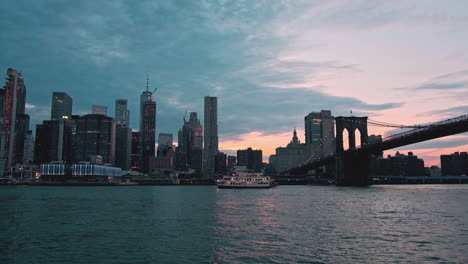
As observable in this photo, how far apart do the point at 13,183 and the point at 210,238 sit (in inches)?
7817

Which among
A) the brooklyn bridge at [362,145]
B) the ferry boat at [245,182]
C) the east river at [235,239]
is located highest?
the brooklyn bridge at [362,145]

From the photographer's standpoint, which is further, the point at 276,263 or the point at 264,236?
the point at 264,236

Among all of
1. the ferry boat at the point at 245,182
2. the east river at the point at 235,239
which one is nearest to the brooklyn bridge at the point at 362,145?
the ferry boat at the point at 245,182

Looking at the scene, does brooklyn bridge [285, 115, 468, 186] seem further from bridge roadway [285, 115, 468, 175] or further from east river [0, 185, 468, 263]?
east river [0, 185, 468, 263]

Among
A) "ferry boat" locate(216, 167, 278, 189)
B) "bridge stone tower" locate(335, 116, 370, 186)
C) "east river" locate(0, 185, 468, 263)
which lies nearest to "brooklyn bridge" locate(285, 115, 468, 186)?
"bridge stone tower" locate(335, 116, 370, 186)

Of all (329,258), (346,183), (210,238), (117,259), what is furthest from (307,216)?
(346,183)

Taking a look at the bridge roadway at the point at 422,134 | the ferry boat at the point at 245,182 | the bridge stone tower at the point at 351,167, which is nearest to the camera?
the bridge roadway at the point at 422,134

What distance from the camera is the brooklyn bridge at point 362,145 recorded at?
75.4 meters

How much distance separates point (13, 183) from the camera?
188 meters

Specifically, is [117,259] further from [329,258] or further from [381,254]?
[381,254]

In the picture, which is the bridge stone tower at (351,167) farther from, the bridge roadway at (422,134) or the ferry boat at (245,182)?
the ferry boat at (245,182)

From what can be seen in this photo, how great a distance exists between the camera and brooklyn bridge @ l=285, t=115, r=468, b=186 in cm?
7536

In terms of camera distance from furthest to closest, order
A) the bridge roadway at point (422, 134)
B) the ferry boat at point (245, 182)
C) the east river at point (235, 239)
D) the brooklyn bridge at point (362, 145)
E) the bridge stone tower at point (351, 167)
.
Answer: the ferry boat at point (245, 182) < the bridge stone tower at point (351, 167) < the brooklyn bridge at point (362, 145) < the bridge roadway at point (422, 134) < the east river at point (235, 239)

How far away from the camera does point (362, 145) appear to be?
108m
